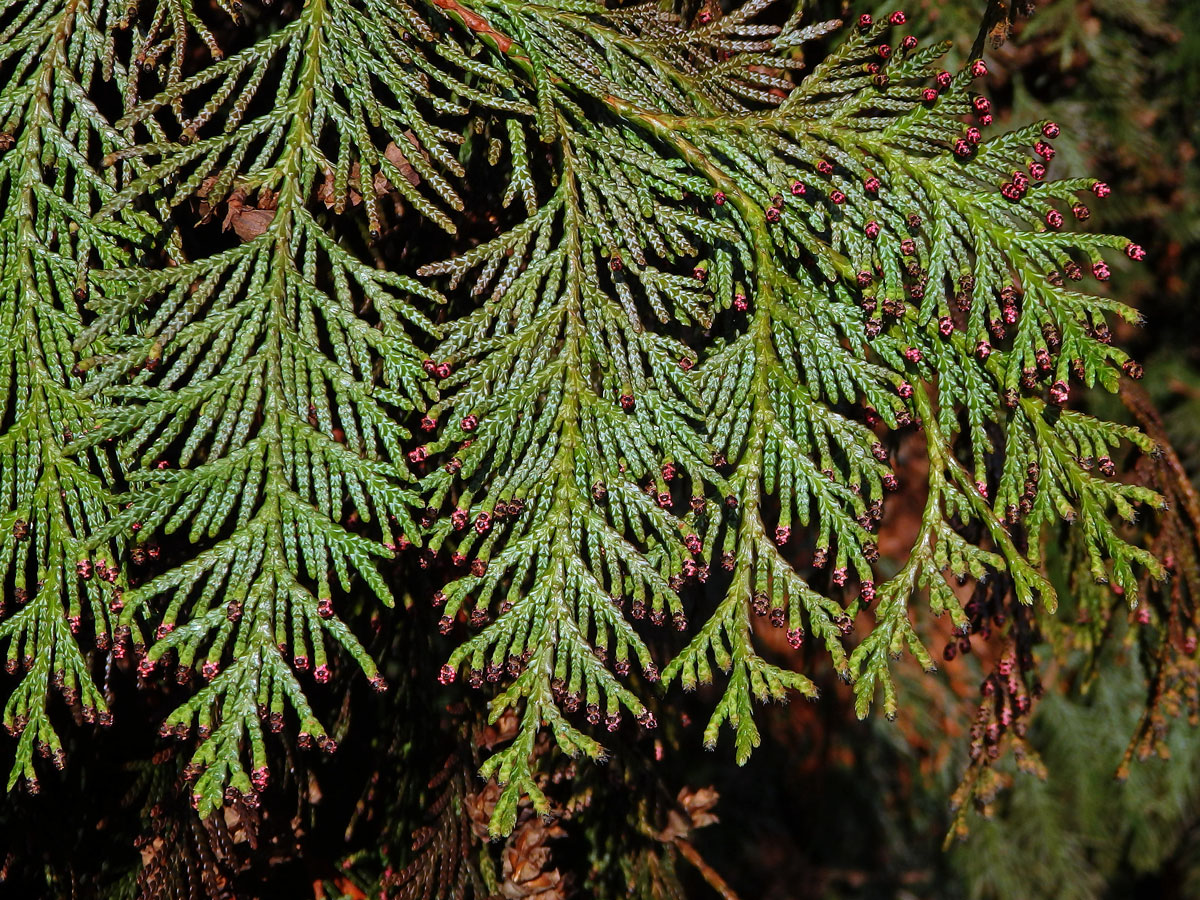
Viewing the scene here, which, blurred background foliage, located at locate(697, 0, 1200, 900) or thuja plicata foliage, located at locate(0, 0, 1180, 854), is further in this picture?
blurred background foliage, located at locate(697, 0, 1200, 900)

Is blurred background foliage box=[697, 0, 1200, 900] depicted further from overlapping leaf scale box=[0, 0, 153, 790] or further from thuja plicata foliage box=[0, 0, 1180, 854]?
overlapping leaf scale box=[0, 0, 153, 790]

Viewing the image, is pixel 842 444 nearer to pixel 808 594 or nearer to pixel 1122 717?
pixel 808 594

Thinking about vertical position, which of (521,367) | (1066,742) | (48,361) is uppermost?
(521,367)

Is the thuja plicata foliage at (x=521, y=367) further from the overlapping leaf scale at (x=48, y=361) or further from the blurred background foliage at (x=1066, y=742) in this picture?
the blurred background foliage at (x=1066, y=742)

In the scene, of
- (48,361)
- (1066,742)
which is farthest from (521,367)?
(1066,742)

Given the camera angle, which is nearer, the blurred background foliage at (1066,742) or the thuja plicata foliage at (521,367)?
the thuja plicata foliage at (521,367)

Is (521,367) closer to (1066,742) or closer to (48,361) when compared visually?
(48,361)

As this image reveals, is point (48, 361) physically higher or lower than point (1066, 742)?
higher

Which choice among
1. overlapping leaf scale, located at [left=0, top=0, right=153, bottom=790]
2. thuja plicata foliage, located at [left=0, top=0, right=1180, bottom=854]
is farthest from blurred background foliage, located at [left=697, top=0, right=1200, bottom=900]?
overlapping leaf scale, located at [left=0, top=0, right=153, bottom=790]

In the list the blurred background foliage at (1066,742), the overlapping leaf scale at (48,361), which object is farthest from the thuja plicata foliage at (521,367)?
the blurred background foliage at (1066,742)
